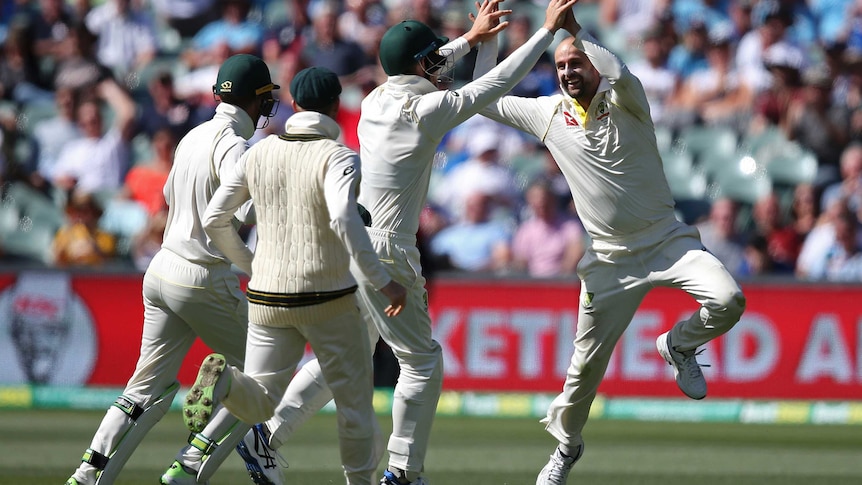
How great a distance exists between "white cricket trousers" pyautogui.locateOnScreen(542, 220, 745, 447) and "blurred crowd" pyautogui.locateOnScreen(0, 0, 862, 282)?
4.79 metres

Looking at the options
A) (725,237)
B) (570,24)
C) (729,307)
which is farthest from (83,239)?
(729,307)

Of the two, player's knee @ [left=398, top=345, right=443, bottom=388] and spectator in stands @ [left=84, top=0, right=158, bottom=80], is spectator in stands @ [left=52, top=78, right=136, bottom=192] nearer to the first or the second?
spectator in stands @ [left=84, top=0, right=158, bottom=80]

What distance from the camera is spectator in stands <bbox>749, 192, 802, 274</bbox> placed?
12.7 meters

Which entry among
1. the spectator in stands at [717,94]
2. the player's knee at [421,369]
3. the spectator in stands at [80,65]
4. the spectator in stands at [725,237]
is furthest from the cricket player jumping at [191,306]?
the spectator in stands at [80,65]

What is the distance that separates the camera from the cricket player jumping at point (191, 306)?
6.18 meters

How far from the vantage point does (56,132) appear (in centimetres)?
1440

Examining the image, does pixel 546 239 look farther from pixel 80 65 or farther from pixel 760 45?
pixel 80 65

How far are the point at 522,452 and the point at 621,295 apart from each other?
8.49 ft

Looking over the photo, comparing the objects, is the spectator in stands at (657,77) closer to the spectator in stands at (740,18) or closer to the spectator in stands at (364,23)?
the spectator in stands at (740,18)

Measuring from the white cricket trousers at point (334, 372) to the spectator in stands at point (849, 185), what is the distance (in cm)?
839

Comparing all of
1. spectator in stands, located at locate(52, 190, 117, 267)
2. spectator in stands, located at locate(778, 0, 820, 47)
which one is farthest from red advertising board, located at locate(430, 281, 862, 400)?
spectator in stands, located at locate(778, 0, 820, 47)

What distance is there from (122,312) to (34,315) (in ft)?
2.60

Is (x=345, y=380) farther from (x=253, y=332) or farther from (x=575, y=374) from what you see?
(x=575, y=374)

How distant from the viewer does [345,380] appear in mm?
5539
